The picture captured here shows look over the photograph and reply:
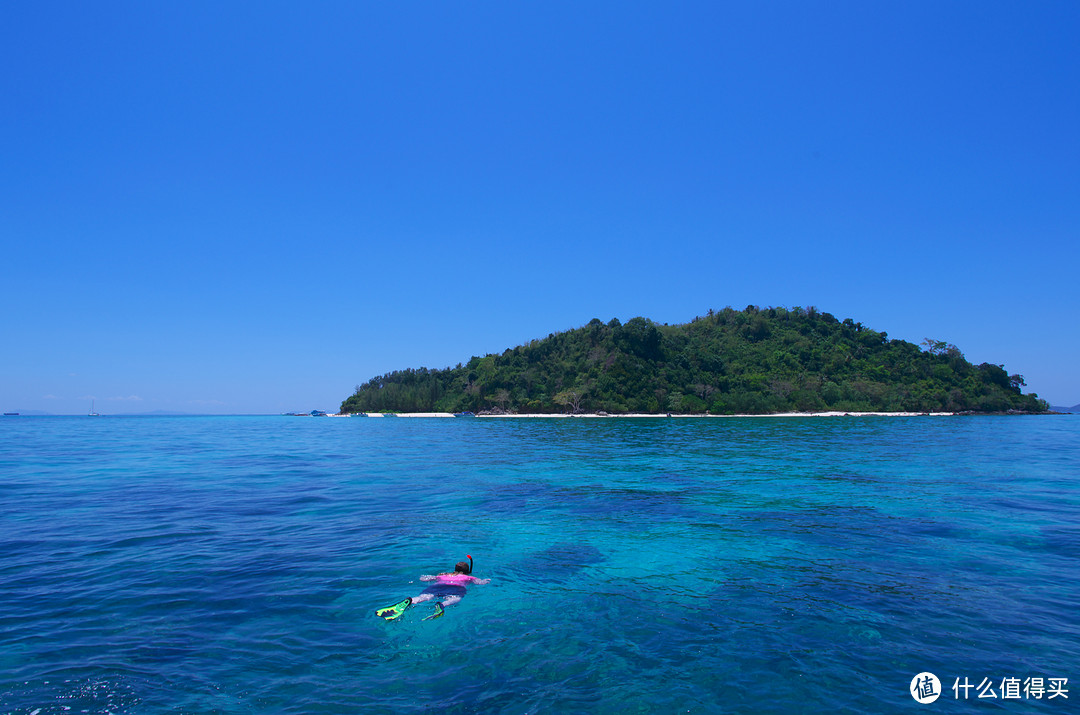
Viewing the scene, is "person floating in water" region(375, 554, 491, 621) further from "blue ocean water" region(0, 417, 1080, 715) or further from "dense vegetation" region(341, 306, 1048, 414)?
"dense vegetation" region(341, 306, 1048, 414)

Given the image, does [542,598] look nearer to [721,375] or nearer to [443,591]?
[443,591]

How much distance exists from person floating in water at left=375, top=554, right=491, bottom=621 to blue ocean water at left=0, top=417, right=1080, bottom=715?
8.6 inches

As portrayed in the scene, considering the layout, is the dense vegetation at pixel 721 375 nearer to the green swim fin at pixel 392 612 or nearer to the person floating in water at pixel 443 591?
the person floating in water at pixel 443 591

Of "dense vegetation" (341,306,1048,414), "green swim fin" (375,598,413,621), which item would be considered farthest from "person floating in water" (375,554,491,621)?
"dense vegetation" (341,306,1048,414)

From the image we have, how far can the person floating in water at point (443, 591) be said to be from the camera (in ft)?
31.6

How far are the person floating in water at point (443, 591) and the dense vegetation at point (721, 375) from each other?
4006 inches

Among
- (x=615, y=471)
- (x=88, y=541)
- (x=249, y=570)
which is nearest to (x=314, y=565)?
(x=249, y=570)

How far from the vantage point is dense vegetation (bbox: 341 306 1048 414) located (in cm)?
11575

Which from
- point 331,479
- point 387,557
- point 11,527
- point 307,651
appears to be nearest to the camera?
point 307,651

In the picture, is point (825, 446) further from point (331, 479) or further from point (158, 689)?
point (158, 689)

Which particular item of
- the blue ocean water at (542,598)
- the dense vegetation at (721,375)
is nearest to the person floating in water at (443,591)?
the blue ocean water at (542,598)

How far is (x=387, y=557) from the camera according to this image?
13555 millimetres

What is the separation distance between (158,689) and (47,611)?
189 inches

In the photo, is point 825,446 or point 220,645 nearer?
point 220,645
